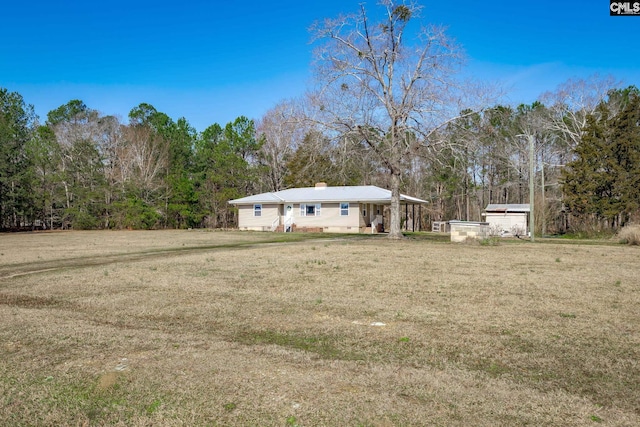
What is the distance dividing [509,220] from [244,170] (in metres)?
25.7

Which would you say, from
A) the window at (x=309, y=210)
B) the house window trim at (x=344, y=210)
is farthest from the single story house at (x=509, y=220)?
the window at (x=309, y=210)

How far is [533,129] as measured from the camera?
42.0 metres

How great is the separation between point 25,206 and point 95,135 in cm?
1167

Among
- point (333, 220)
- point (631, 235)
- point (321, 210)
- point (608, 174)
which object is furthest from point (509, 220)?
point (321, 210)

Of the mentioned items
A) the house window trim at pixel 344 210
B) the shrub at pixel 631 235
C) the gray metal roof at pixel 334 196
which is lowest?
the shrub at pixel 631 235

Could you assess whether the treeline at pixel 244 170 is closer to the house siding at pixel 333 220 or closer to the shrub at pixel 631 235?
the house siding at pixel 333 220

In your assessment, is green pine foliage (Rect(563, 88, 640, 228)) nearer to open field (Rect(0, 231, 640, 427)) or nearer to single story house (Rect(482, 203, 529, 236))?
single story house (Rect(482, 203, 529, 236))

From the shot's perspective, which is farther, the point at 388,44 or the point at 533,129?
the point at 533,129

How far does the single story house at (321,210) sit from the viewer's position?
32219 mm

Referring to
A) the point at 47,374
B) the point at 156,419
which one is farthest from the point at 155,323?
the point at 156,419

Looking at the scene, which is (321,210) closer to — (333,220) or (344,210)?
(333,220)

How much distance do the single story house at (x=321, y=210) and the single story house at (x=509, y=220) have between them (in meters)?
5.27

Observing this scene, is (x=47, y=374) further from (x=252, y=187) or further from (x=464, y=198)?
(x=464, y=198)

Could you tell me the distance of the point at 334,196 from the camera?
32.9 meters
